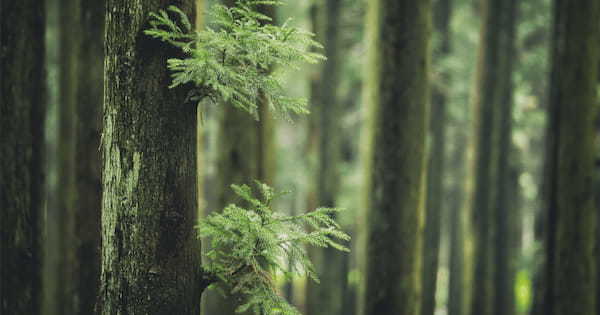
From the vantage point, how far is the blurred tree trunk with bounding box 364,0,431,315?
17.6 ft

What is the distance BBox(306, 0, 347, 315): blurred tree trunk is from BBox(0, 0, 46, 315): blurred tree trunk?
26.3 feet

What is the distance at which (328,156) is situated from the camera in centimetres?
1280

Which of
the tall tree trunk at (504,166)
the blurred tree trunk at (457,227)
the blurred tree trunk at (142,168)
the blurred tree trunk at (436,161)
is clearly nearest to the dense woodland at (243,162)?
the blurred tree trunk at (142,168)

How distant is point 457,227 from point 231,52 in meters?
21.3

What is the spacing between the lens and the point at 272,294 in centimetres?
295

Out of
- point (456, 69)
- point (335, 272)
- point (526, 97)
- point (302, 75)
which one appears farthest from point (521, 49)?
point (335, 272)

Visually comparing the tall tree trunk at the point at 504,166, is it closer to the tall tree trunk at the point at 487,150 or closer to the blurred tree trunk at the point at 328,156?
the tall tree trunk at the point at 487,150

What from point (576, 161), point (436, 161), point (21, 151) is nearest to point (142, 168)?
point (21, 151)

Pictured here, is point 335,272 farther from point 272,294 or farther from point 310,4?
point 272,294

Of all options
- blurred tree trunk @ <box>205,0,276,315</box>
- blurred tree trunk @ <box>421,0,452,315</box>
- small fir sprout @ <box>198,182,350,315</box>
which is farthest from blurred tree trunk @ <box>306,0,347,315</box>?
small fir sprout @ <box>198,182,350,315</box>

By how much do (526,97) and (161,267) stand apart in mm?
18028

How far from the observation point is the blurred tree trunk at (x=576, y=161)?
20.2 ft

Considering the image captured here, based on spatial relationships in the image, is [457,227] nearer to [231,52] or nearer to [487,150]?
[487,150]

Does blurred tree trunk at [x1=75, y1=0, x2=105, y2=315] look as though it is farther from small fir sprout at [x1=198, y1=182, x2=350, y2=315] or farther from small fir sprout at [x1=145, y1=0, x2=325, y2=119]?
small fir sprout at [x1=198, y1=182, x2=350, y2=315]
